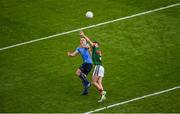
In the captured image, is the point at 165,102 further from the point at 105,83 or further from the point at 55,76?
the point at 55,76

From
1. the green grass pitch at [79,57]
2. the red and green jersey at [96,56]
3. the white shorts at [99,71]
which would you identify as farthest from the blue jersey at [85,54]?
the green grass pitch at [79,57]

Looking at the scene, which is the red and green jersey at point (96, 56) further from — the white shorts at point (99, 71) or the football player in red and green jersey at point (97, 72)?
the white shorts at point (99, 71)

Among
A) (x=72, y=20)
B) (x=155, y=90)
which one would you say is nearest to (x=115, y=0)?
(x=72, y=20)

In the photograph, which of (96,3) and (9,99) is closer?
(9,99)

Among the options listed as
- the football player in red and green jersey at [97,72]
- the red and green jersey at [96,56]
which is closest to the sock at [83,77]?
the football player in red and green jersey at [97,72]

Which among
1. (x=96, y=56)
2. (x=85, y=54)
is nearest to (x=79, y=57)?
(x=85, y=54)

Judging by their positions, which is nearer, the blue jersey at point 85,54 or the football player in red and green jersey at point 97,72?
the football player in red and green jersey at point 97,72

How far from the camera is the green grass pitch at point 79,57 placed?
19562 mm

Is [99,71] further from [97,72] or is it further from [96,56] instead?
[96,56]

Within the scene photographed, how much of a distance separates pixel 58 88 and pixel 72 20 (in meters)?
6.19

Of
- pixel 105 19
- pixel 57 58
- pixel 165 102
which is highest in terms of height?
pixel 105 19

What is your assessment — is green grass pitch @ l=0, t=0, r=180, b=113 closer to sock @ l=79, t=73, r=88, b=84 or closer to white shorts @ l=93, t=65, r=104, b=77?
sock @ l=79, t=73, r=88, b=84

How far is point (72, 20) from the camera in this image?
2595 centimetres

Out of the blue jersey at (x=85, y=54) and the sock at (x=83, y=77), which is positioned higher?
the blue jersey at (x=85, y=54)
